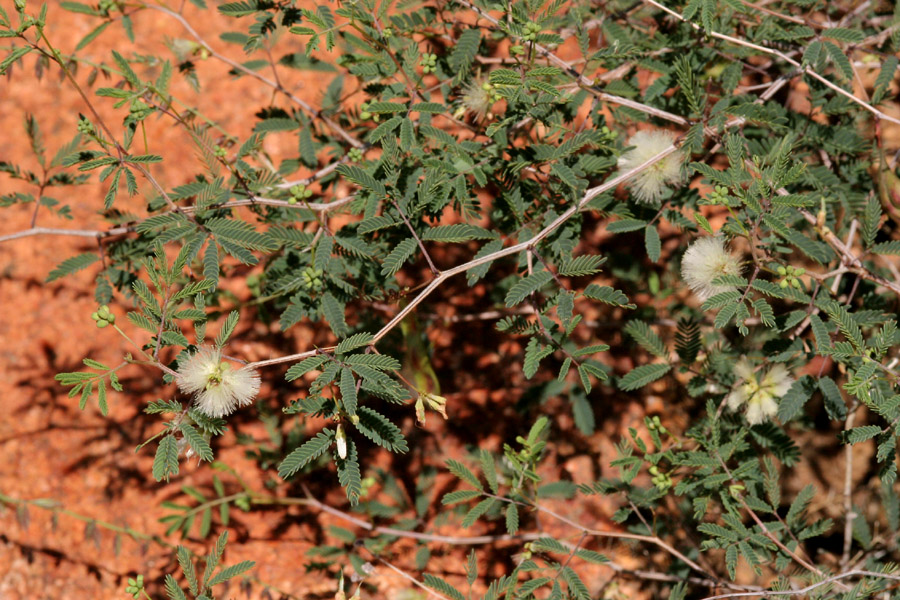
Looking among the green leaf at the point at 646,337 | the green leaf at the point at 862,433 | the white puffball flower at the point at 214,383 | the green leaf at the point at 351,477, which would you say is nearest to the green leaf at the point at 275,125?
the white puffball flower at the point at 214,383

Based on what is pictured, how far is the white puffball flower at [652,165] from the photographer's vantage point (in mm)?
2105

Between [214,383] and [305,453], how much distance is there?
0.29m

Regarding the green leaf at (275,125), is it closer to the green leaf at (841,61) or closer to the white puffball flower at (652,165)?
the white puffball flower at (652,165)

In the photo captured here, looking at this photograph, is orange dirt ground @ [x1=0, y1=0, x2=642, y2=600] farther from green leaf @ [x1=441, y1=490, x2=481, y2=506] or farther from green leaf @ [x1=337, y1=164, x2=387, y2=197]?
green leaf @ [x1=337, y1=164, x2=387, y2=197]

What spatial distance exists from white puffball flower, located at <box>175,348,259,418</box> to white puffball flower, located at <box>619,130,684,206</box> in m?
1.28

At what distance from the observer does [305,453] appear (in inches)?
69.4

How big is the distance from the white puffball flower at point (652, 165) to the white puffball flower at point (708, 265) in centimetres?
27

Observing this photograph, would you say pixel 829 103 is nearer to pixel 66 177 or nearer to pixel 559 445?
pixel 559 445

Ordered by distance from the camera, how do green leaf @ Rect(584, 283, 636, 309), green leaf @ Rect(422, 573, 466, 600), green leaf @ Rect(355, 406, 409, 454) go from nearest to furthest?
green leaf @ Rect(355, 406, 409, 454) → green leaf @ Rect(584, 283, 636, 309) → green leaf @ Rect(422, 573, 466, 600)

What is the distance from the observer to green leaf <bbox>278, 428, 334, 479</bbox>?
1.73m

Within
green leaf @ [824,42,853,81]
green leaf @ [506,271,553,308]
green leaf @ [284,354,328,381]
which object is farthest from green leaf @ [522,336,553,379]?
green leaf @ [824,42,853,81]

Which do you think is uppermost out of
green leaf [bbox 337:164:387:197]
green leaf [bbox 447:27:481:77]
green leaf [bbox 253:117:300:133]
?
green leaf [bbox 447:27:481:77]

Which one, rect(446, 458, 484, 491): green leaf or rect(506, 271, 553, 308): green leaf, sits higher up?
rect(506, 271, 553, 308): green leaf

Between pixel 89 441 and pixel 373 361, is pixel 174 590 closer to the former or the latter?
pixel 373 361
